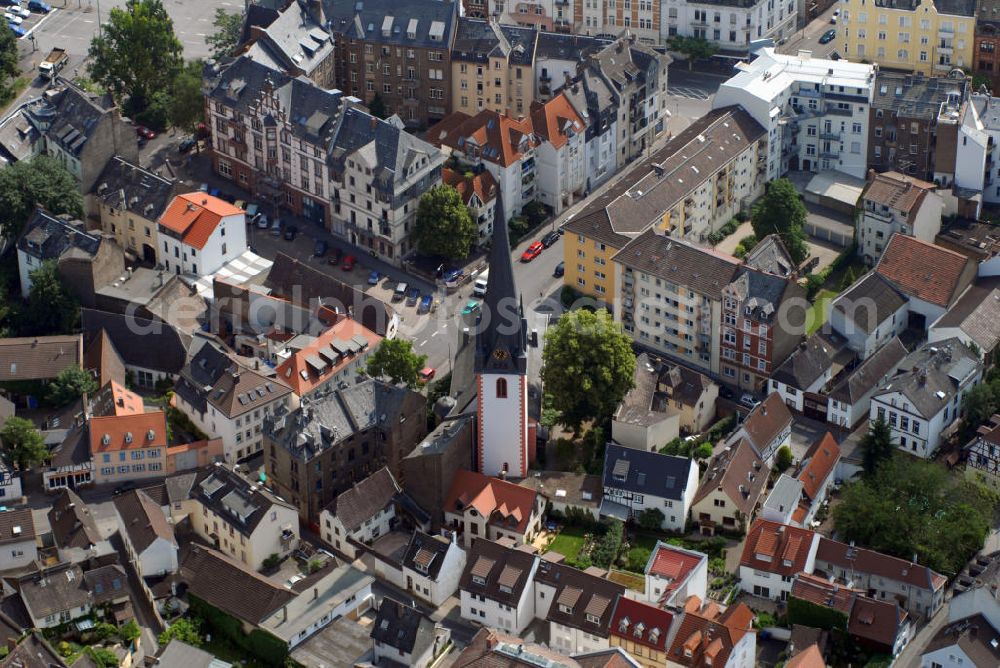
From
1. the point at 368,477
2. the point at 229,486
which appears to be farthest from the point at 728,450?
the point at 229,486

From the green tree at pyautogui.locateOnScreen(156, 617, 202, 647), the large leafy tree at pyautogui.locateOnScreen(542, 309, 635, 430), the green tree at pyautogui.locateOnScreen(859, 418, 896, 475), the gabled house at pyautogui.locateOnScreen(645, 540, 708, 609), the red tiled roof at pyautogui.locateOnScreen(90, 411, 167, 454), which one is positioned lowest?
the green tree at pyautogui.locateOnScreen(156, 617, 202, 647)

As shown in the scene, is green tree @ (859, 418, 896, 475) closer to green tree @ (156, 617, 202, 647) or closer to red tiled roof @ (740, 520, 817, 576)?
red tiled roof @ (740, 520, 817, 576)

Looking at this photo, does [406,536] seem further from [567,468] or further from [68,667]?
[68,667]

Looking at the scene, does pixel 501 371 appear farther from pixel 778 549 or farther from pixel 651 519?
pixel 778 549

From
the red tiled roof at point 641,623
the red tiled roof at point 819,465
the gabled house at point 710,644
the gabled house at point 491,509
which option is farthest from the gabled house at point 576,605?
the red tiled roof at point 819,465

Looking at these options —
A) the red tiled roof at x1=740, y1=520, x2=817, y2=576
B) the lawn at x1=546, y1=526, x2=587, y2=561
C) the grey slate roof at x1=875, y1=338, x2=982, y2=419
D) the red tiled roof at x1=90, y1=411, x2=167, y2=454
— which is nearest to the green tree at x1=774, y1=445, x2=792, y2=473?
the grey slate roof at x1=875, y1=338, x2=982, y2=419

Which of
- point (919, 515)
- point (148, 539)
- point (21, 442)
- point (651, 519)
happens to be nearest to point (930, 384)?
point (919, 515)

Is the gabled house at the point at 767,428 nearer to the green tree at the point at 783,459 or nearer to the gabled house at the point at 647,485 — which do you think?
the green tree at the point at 783,459
